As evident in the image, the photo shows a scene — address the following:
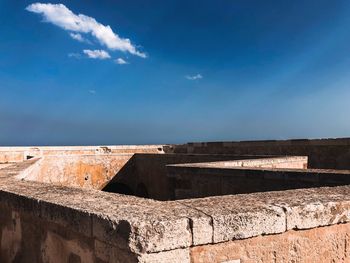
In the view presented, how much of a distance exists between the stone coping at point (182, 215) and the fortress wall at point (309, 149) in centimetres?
775

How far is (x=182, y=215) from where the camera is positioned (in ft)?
7.37

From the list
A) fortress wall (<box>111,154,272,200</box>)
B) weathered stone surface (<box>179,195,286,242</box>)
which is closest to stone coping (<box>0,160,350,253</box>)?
weathered stone surface (<box>179,195,286,242</box>)

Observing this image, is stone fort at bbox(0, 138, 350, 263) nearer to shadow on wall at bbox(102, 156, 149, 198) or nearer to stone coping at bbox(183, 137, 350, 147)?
stone coping at bbox(183, 137, 350, 147)

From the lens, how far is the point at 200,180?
6.66 metres

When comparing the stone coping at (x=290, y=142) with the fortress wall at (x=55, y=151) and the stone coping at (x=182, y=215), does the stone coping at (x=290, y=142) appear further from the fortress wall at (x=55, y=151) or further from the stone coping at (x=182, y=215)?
the stone coping at (x=182, y=215)

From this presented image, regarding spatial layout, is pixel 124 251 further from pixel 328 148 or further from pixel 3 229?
pixel 328 148

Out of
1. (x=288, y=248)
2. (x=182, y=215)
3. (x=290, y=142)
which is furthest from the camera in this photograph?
(x=290, y=142)

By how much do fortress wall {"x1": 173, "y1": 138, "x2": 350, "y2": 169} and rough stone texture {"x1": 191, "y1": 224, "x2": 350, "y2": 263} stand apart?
26.3 ft

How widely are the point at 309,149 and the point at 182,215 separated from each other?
994 centimetres

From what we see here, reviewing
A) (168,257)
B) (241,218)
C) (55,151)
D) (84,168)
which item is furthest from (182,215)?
(55,151)

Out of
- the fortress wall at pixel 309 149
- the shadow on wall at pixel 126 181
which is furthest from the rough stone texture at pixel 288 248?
the shadow on wall at pixel 126 181

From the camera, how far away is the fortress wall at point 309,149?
10375 mm

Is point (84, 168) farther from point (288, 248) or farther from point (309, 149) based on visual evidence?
point (288, 248)

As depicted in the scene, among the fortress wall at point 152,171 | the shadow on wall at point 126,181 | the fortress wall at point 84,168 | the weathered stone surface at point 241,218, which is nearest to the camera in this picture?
the weathered stone surface at point 241,218
